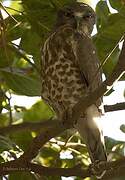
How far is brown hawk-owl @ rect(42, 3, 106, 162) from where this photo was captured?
322cm

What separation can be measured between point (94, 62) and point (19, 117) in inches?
32.7

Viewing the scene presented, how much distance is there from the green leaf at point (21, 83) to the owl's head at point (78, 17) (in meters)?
0.51

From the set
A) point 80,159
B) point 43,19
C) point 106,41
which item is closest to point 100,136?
point 80,159

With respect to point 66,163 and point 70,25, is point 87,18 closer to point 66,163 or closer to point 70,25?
point 70,25

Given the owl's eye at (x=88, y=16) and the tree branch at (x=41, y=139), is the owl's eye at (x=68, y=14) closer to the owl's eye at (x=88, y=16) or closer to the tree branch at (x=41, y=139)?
the owl's eye at (x=88, y=16)

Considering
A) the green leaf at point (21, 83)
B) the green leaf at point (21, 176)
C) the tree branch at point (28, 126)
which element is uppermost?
the green leaf at point (21, 83)

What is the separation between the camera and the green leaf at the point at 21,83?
331cm

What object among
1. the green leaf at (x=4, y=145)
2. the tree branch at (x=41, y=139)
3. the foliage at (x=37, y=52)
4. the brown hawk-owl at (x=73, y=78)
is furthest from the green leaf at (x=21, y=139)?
the tree branch at (x=41, y=139)

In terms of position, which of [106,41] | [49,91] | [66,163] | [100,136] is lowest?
[66,163]

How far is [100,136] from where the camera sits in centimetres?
327

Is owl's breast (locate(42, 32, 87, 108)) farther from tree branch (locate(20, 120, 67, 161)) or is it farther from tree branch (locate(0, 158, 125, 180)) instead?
tree branch (locate(0, 158, 125, 180))

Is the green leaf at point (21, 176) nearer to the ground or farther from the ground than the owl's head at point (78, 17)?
nearer to the ground

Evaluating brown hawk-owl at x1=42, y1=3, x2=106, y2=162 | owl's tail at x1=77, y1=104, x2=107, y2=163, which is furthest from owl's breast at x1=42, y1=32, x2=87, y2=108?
owl's tail at x1=77, y1=104, x2=107, y2=163

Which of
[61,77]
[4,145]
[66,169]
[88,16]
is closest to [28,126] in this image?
[4,145]
